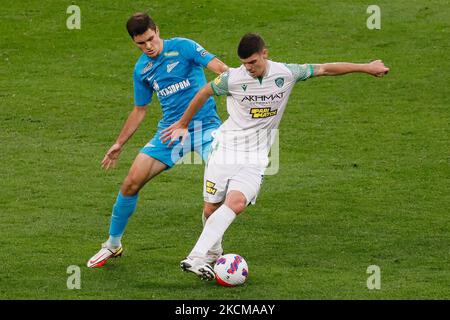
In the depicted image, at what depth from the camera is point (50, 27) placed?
821 inches

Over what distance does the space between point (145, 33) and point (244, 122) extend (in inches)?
54.7

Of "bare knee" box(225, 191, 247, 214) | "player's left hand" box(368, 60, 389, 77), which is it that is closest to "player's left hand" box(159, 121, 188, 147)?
"bare knee" box(225, 191, 247, 214)

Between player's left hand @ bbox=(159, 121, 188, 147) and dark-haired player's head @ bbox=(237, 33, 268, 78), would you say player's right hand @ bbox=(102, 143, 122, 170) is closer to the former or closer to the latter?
player's left hand @ bbox=(159, 121, 188, 147)

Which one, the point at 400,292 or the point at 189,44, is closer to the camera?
the point at 400,292

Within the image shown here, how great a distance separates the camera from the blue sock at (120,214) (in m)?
11.1

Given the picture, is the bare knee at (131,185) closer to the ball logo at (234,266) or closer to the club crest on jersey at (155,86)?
the club crest on jersey at (155,86)

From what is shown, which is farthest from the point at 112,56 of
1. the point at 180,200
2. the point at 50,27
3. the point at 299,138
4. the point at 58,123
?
the point at 180,200

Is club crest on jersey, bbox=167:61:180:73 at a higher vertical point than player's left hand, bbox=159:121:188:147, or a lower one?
higher

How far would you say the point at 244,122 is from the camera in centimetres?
1036

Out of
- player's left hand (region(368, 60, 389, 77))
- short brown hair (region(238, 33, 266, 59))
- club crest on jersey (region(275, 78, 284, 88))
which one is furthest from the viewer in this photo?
club crest on jersey (region(275, 78, 284, 88))

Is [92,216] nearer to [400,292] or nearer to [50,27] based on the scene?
[400,292]

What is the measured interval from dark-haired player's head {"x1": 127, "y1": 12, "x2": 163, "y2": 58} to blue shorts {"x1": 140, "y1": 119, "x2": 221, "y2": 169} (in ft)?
2.76

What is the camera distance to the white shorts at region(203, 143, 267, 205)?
33.4 feet

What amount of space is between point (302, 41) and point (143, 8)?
3382mm
